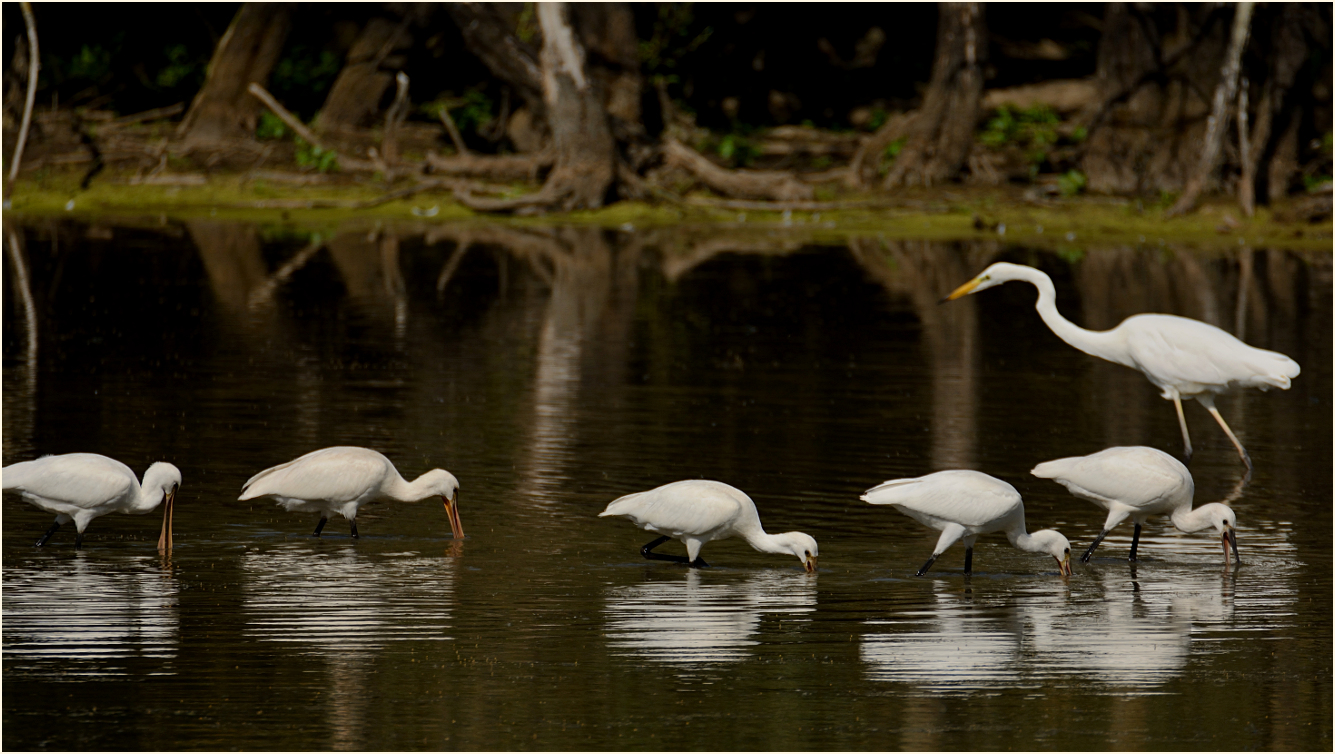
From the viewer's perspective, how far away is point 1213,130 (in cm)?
2820

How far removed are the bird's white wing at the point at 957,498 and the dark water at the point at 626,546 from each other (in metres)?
0.38

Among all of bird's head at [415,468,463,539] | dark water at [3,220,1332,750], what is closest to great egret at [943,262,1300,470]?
dark water at [3,220,1332,750]

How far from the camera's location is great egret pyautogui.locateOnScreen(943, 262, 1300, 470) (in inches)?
431

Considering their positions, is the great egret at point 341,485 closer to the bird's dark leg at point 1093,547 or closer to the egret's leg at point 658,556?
the egret's leg at point 658,556

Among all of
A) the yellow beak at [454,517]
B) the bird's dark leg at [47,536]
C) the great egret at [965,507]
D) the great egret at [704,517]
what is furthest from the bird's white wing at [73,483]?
the great egret at [965,507]

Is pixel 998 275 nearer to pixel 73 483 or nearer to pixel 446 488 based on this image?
pixel 446 488

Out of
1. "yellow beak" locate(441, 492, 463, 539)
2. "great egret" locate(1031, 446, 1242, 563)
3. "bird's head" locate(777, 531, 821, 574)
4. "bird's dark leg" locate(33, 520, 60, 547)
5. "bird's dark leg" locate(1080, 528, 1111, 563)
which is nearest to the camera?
"bird's head" locate(777, 531, 821, 574)

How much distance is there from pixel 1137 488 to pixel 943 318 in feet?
33.0

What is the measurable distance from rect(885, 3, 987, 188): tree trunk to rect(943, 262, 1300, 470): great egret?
18392 millimetres

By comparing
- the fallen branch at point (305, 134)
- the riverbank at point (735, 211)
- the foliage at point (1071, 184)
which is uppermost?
the fallen branch at point (305, 134)

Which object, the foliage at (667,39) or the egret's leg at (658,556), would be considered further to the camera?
the foliage at (667,39)

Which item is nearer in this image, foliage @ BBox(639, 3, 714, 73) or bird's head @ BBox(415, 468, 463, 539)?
bird's head @ BBox(415, 468, 463, 539)

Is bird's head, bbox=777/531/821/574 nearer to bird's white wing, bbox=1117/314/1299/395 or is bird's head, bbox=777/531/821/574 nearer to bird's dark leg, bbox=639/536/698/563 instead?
bird's dark leg, bbox=639/536/698/563

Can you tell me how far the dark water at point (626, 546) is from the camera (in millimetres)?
6605
